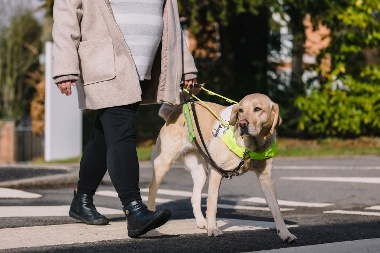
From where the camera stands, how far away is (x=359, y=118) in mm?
17969

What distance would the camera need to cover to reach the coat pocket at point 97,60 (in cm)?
565

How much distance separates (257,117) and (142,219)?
996 millimetres

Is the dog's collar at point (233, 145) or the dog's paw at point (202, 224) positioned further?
the dog's paw at point (202, 224)

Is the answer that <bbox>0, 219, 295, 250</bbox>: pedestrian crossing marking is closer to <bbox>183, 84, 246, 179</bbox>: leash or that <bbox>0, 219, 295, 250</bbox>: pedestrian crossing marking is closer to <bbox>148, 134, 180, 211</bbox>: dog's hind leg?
<bbox>148, 134, 180, 211</bbox>: dog's hind leg

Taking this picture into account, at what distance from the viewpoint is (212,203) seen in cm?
600

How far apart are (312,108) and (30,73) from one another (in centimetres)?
1606

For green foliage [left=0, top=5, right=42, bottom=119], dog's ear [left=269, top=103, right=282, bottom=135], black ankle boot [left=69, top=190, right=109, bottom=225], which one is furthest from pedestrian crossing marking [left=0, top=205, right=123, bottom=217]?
green foliage [left=0, top=5, right=42, bottom=119]

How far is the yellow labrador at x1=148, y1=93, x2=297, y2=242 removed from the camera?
225 inches

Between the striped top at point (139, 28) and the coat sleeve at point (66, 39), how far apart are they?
0.27 m

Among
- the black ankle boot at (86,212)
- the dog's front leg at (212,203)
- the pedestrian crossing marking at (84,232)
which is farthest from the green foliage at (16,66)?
the dog's front leg at (212,203)

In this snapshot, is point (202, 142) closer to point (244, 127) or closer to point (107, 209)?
point (244, 127)

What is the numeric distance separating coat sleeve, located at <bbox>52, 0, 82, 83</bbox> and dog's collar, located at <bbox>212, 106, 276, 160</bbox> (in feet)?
3.54

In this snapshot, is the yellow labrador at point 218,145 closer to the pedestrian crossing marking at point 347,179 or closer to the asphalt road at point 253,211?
the asphalt road at point 253,211

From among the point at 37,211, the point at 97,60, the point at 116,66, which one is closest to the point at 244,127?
the point at 116,66
